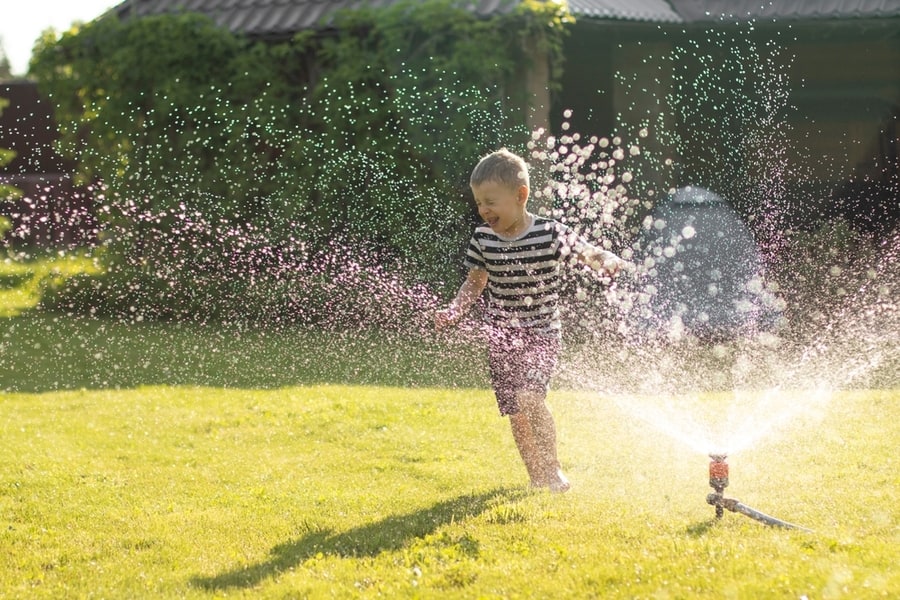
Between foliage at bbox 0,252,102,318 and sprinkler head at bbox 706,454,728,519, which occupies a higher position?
foliage at bbox 0,252,102,318

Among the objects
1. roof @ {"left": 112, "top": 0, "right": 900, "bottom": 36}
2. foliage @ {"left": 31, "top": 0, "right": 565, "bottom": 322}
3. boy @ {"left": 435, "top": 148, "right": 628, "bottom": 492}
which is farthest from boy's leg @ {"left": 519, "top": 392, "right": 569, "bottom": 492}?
roof @ {"left": 112, "top": 0, "right": 900, "bottom": 36}

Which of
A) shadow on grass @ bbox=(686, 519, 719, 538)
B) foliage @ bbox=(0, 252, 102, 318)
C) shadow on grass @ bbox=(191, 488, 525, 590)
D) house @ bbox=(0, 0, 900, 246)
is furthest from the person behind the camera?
house @ bbox=(0, 0, 900, 246)

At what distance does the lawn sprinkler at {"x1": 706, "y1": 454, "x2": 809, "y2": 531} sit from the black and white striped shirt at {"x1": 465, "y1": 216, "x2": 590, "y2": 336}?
3.31 ft

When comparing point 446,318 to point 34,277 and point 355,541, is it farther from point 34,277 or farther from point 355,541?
point 34,277

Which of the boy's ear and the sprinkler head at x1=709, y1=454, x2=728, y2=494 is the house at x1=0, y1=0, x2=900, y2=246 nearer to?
the boy's ear

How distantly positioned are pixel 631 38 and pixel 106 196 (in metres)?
5.87

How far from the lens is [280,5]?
11344mm

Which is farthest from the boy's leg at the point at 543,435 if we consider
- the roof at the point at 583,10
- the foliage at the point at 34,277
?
the foliage at the point at 34,277

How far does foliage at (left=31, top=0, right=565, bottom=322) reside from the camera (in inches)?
385

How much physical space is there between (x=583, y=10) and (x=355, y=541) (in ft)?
24.0

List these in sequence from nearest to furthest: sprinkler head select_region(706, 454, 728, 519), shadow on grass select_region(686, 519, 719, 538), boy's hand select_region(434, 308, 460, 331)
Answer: shadow on grass select_region(686, 519, 719, 538) < sprinkler head select_region(706, 454, 728, 519) < boy's hand select_region(434, 308, 460, 331)

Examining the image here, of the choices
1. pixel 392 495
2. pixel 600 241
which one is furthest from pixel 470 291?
pixel 600 241

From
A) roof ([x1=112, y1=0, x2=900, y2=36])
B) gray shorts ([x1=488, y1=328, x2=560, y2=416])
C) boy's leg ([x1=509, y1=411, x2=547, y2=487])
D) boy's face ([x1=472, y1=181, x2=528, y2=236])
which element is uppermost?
roof ([x1=112, y1=0, x2=900, y2=36])

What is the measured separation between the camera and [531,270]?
16.2ft
